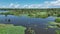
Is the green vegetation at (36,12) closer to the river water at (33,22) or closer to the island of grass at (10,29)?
the river water at (33,22)

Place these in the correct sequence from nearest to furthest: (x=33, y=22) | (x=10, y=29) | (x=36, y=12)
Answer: (x=10, y=29) < (x=33, y=22) < (x=36, y=12)

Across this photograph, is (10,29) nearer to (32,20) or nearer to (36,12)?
(32,20)

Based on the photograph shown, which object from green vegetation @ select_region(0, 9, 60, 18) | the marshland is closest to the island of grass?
the marshland

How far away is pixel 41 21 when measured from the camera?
6066 mm

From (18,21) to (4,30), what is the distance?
2.31 ft

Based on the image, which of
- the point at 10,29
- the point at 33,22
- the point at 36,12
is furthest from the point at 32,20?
the point at 10,29

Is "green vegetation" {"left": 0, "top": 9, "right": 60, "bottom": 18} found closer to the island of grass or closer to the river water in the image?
the river water

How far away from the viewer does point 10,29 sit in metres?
5.83

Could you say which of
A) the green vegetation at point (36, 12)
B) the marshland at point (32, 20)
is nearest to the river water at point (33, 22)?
the marshland at point (32, 20)

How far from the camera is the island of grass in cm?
580

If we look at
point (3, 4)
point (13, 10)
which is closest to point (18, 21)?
point (13, 10)

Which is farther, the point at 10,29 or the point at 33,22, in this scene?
the point at 33,22

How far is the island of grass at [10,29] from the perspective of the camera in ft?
19.0

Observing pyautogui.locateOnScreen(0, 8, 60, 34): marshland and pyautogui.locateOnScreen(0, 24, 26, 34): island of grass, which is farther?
pyautogui.locateOnScreen(0, 8, 60, 34): marshland
